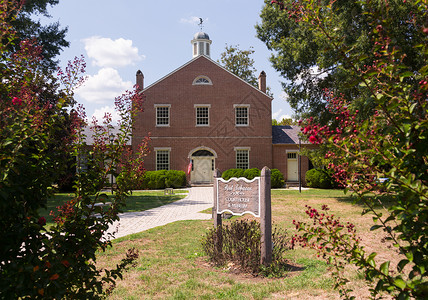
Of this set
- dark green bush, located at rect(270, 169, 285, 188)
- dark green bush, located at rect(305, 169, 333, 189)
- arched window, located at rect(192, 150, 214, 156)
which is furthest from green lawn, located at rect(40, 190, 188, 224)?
dark green bush, located at rect(305, 169, 333, 189)

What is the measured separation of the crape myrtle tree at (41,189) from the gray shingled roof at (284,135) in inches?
1136

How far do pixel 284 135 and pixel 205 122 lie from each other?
773 centimetres

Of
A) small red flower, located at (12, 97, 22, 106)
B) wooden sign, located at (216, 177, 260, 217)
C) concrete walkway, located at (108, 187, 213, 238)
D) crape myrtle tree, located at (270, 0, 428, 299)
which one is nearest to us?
crape myrtle tree, located at (270, 0, 428, 299)

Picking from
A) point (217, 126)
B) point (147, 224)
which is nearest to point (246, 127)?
point (217, 126)

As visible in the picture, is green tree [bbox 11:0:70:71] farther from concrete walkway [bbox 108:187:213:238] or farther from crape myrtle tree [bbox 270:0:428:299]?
crape myrtle tree [bbox 270:0:428:299]

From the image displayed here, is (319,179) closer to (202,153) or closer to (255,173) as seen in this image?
(255,173)

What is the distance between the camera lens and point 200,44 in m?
35.3

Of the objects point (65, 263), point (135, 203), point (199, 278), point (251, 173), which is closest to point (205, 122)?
point (251, 173)

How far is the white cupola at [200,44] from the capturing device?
116 ft

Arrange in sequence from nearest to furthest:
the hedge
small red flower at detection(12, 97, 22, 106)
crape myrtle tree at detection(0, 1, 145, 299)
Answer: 1. crape myrtle tree at detection(0, 1, 145, 299)
2. small red flower at detection(12, 97, 22, 106)
3. the hedge

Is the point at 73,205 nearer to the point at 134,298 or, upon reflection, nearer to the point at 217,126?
the point at 134,298

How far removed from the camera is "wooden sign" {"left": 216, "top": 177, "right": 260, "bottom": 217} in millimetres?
6383

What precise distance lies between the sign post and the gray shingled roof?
25046 millimetres

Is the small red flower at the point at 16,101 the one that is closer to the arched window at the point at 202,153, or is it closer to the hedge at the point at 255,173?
the hedge at the point at 255,173
